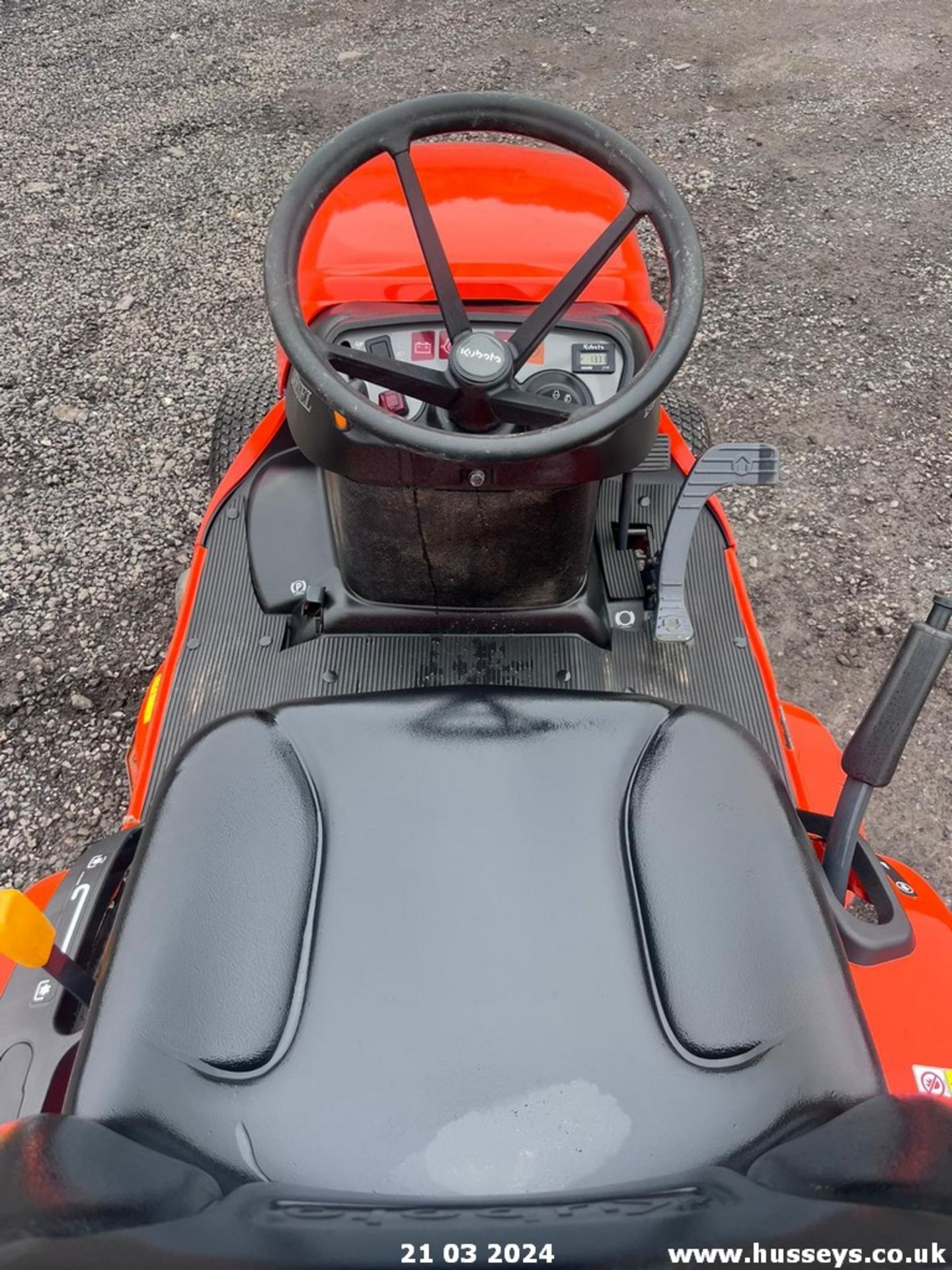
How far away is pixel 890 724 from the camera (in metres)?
1.15

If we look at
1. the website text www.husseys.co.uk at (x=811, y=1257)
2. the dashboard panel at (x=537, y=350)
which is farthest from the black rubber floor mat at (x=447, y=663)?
the website text www.husseys.co.uk at (x=811, y=1257)

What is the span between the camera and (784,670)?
2.19 m

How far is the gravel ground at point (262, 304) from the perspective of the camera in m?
2.18

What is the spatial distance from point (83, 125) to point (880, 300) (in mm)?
3097

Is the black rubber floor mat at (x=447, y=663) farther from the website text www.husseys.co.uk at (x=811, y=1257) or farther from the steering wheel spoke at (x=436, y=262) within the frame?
the website text www.husseys.co.uk at (x=811, y=1257)

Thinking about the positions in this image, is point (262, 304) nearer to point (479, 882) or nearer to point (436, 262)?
point (436, 262)

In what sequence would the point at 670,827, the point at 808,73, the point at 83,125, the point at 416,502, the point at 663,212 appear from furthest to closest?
the point at 808,73
the point at 83,125
the point at 416,502
the point at 663,212
the point at 670,827

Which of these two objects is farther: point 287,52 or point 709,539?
point 287,52

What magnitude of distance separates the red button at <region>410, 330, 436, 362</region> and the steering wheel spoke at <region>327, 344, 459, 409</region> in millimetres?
270

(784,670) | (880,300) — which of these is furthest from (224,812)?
(880,300)

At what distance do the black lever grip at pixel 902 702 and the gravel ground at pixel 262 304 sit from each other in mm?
901

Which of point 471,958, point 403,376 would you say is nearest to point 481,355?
point 403,376

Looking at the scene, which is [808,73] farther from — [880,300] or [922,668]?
[922,668]

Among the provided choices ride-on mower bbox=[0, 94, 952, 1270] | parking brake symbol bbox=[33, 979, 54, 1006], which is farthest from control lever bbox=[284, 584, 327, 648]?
parking brake symbol bbox=[33, 979, 54, 1006]
